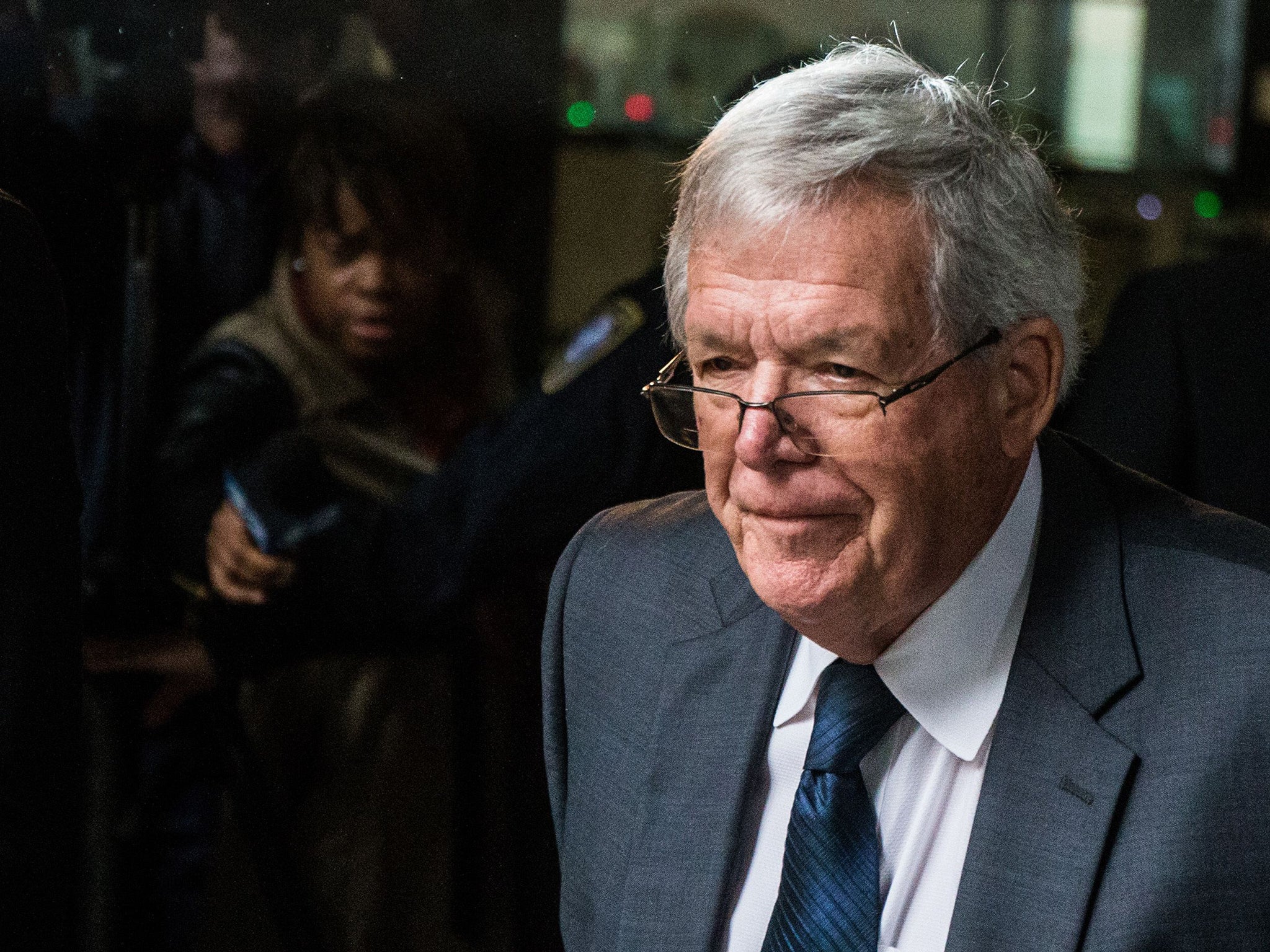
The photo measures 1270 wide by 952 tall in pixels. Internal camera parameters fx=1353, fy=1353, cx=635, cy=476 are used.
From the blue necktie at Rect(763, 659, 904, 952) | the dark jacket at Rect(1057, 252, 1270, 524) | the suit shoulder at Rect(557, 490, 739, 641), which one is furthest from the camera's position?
the dark jacket at Rect(1057, 252, 1270, 524)

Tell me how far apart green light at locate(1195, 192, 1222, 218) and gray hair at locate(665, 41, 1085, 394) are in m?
0.76

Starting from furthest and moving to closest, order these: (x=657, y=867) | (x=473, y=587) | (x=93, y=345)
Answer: (x=473, y=587) → (x=93, y=345) → (x=657, y=867)

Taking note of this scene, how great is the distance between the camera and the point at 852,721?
1403 millimetres

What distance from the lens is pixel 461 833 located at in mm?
2074

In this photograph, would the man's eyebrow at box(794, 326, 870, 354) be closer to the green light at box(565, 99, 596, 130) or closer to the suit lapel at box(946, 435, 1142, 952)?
the suit lapel at box(946, 435, 1142, 952)

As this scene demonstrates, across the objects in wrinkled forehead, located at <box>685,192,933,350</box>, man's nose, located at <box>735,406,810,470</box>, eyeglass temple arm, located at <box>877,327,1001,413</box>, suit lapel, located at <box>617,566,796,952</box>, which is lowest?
suit lapel, located at <box>617,566,796,952</box>

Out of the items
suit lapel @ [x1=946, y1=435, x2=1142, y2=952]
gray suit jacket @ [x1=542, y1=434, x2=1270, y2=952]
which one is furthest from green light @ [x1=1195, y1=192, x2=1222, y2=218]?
suit lapel @ [x1=946, y1=435, x2=1142, y2=952]

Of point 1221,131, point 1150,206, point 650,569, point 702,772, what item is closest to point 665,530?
point 650,569

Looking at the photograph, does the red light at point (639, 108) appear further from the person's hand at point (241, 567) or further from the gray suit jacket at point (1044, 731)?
the person's hand at point (241, 567)

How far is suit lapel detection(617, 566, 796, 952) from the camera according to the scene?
1461 mm

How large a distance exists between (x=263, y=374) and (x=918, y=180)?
3.59 feet

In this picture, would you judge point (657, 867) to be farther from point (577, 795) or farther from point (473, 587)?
point (473, 587)

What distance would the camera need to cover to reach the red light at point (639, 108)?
1.94m

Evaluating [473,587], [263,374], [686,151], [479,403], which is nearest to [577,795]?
[473,587]
